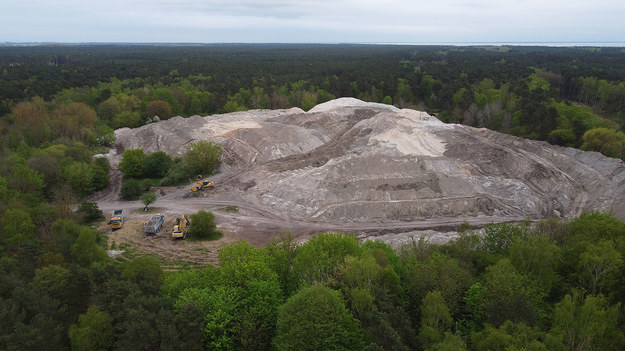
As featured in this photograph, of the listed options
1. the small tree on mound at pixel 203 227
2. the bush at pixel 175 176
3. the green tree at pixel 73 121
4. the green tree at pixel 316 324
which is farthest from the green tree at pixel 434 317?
the green tree at pixel 73 121

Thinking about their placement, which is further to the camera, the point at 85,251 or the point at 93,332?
the point at 85,251

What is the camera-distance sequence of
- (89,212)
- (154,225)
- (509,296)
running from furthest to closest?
(89,212) < (154,225) < (509,296)

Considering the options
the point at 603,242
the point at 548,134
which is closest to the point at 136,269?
the point at 603,242

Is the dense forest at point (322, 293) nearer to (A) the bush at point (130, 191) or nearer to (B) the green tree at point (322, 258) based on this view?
(B) the green tree at point (322, 258)

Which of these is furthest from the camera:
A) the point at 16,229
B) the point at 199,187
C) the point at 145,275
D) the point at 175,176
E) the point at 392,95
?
the point at 392,95

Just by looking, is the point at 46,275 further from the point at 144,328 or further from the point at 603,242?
the point at 603,242

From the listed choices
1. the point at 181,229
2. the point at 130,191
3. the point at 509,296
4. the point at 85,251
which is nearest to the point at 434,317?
the point at 509,296

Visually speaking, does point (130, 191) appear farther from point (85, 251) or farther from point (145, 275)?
point (145, 275)
